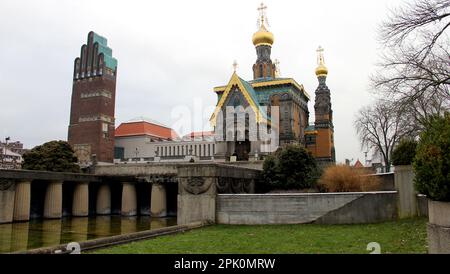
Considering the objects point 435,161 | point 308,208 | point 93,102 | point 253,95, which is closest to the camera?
point 435,161

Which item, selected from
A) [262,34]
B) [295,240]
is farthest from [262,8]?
[295,240]

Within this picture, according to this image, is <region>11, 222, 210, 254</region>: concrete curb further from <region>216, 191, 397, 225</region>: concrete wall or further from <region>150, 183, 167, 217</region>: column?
<region>150, 183, 167, 217</region>: column

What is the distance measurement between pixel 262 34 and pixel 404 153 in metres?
53.8

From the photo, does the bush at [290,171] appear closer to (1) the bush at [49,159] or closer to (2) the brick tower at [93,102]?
(1) the bush at [49,159]

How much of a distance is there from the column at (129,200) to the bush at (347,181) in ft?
63.6

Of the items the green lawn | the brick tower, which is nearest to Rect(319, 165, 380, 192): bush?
the green lawn

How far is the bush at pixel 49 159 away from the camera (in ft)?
126

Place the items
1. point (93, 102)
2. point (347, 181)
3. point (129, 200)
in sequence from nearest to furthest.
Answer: point (347, 181), point (129, 200), point (93, 102)

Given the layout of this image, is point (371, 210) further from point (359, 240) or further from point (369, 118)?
point (369, 118)

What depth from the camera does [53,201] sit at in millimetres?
31875

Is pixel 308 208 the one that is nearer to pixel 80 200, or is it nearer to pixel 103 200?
pixel 80 200

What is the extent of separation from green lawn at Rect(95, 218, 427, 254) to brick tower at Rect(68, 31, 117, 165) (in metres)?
54.3

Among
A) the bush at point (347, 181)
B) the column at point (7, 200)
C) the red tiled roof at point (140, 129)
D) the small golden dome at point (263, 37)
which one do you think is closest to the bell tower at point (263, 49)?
the small golden dome at point (263, 37)
